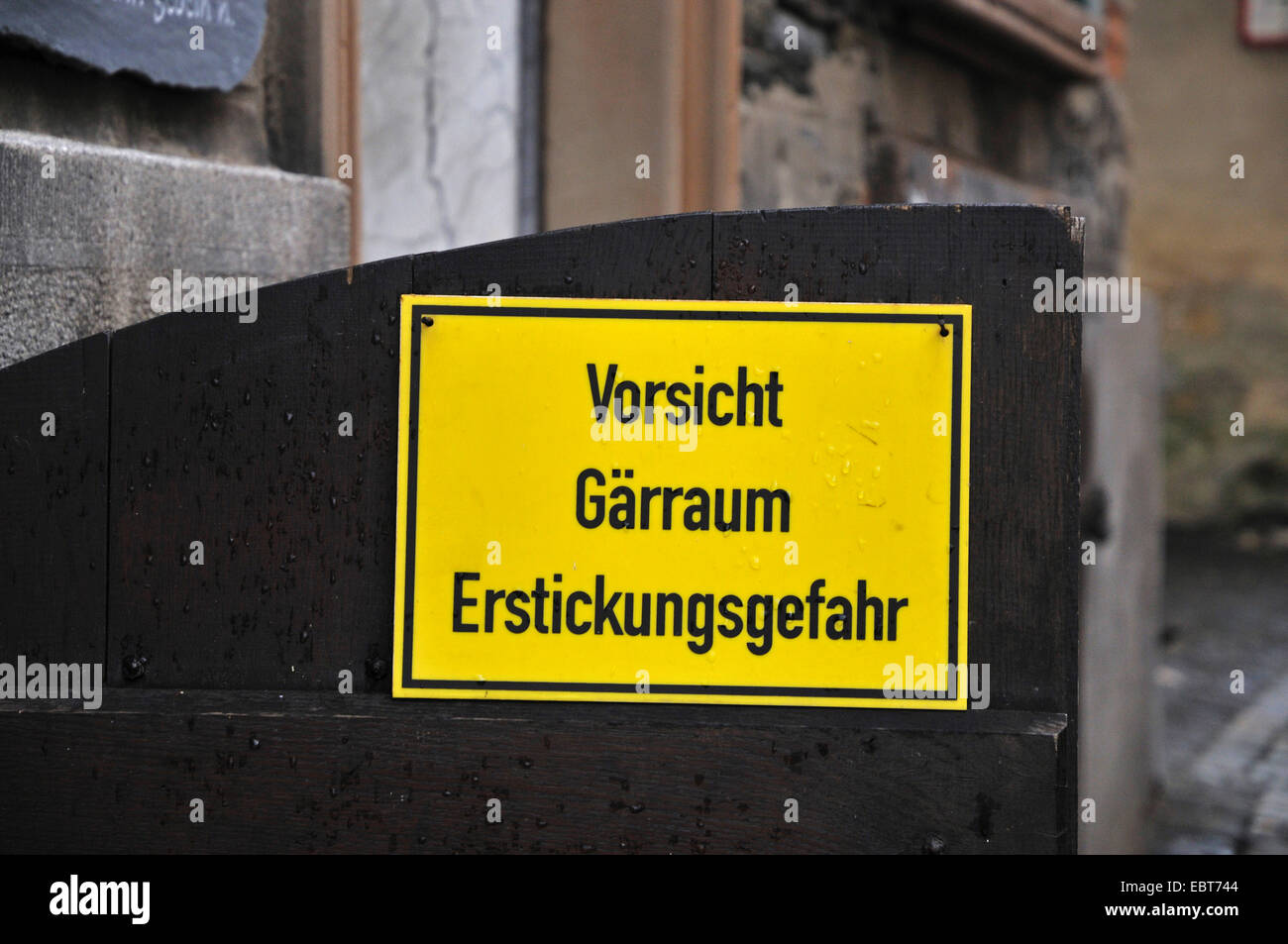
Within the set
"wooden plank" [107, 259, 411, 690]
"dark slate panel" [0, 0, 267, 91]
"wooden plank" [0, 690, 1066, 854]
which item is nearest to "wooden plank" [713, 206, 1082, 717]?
"wooden plank" [0, 690, 1066, 854]

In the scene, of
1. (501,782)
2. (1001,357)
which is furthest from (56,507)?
(1001,357)

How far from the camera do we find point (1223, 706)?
7.09m

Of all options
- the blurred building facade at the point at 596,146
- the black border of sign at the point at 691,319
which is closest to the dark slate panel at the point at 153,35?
the blurred building facade at the point at 596,146

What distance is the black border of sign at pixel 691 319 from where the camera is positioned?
1.83 m

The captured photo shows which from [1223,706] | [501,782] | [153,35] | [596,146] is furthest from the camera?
[1223,706]

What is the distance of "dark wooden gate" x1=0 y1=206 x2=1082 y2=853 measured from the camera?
5.99 feet

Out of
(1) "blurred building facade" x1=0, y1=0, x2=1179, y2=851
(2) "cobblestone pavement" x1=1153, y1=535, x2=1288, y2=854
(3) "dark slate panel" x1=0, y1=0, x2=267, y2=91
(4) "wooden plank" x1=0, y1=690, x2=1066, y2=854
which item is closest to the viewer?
(4) "wooden plank" x1=0, y1=690, x2=1066, y2=854

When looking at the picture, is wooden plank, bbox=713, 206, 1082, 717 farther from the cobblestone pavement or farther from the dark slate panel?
the cobblestone pavement

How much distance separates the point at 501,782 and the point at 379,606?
0.28 metres

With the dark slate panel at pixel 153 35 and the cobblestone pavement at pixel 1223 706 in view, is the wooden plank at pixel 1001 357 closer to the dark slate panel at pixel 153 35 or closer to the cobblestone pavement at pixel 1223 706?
the dark slate panel at pixel 153 35

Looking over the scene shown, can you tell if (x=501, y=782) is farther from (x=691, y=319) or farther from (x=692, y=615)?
(x=691, y=319)

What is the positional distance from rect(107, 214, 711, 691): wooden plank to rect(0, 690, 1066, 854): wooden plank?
9cm
